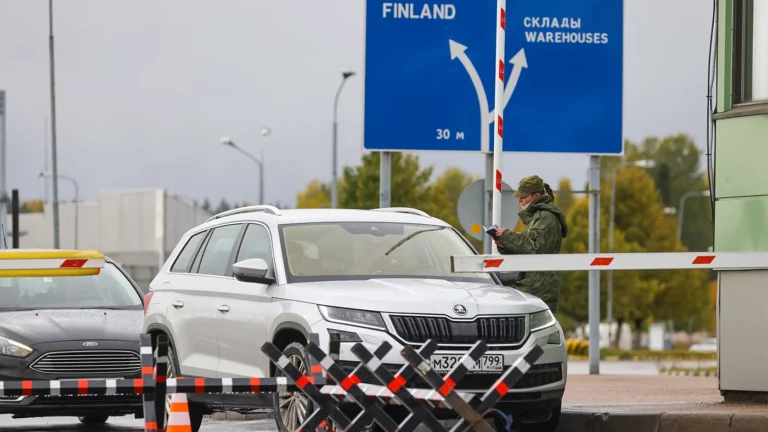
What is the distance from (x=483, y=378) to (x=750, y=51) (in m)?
4.86

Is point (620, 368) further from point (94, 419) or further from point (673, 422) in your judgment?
point (673, 422)

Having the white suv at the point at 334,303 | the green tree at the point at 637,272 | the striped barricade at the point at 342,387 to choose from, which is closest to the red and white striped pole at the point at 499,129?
the white suv at the point at 334,303

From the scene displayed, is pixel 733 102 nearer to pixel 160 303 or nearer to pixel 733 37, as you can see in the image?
pixel 733 37

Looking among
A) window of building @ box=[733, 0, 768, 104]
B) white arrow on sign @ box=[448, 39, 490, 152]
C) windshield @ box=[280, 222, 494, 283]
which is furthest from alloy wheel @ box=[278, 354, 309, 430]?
white arrow on sign @ box=[448, 39, 490, 152]

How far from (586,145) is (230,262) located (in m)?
8.07

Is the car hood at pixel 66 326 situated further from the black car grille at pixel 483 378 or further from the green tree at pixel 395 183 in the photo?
the green tree at pixel 395 183

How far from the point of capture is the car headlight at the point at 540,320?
31.4 ft

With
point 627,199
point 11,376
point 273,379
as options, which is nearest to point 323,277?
point 273,379

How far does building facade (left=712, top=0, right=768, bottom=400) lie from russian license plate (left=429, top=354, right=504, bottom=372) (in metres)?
3.44

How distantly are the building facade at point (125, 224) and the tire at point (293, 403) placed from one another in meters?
78.8

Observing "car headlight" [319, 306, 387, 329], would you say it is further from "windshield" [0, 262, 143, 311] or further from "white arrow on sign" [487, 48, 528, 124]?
"white arrow on sign" [487, 48, 528, 124]

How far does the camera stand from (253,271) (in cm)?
980

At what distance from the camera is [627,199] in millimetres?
78062

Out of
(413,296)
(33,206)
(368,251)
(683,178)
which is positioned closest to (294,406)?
(413,296)
